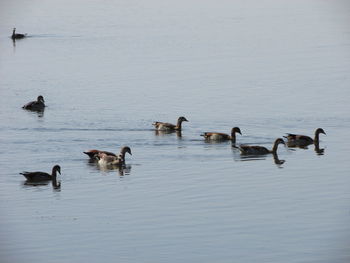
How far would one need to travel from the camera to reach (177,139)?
3544 centimetres

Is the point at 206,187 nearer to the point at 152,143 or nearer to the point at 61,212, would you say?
the point at 61,212

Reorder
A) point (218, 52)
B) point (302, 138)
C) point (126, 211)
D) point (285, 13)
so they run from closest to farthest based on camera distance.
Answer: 1. point (126, 211)
2. point (302, 138)
3. point (218, 52)
4. point (285, 13)

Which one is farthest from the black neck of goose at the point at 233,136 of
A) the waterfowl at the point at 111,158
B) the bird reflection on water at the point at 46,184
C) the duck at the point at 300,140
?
the bird reflection on water at the point at 46,184

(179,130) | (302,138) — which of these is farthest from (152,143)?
(302,138)

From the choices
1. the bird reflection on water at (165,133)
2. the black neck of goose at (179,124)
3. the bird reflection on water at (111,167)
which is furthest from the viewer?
the black neck of goose at (179,124)

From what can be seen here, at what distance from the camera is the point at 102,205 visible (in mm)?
25109

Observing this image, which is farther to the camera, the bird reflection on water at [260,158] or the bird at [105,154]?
the bird reflection on water at [260,158]

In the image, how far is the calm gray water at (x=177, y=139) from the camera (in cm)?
2184

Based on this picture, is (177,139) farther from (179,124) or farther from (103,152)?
(103,152)

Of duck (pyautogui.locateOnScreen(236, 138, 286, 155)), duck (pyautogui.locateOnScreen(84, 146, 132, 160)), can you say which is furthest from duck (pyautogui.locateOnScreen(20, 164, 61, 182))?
duck (pyautogui.locateOnScreen(236, 138, 286, 155))

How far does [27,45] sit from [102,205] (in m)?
40.8

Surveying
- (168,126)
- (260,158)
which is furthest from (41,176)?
(168,126)

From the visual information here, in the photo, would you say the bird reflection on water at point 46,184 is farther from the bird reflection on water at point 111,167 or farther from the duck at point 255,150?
the duck at point 255,150

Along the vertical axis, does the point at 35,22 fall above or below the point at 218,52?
above
